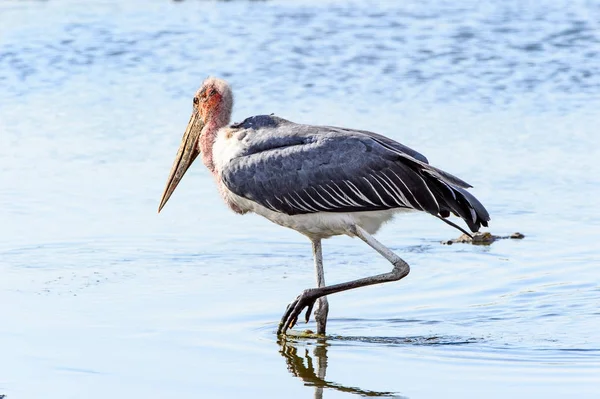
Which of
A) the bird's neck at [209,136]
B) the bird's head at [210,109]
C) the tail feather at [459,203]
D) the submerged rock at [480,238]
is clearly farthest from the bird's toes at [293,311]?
the submerged rock at [480,238]

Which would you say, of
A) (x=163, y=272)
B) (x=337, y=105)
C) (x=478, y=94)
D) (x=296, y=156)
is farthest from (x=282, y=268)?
(x=478, y=94)

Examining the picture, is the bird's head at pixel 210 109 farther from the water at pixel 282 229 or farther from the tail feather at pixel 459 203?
the tail feather at pixel 459 203

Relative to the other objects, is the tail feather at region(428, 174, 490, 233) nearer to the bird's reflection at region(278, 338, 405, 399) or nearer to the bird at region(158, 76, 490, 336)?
the bird at region(158, 76, 490, 336)

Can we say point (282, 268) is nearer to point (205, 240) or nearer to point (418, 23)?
point (205, 240)

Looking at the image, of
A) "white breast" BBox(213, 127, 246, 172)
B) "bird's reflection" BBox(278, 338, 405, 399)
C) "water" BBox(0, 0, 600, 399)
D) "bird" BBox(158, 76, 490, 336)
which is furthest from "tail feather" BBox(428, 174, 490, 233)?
"white breast" BBox(213, 127, 246, 172)

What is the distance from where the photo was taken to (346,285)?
7.55 m

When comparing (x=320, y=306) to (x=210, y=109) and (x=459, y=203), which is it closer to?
(x=459, y=203)

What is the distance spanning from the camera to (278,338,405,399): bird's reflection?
6308mm

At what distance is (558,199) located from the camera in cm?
1044

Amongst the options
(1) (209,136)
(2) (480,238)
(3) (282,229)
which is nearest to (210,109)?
(1) (209,136)

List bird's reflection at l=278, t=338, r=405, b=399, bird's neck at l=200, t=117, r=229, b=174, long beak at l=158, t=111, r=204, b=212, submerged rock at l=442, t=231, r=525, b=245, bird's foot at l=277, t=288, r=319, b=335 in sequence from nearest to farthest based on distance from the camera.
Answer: bird's reflection at l=278, t=338, r=405, b=399, bird's foot at l=277, t=288, r=319, b=335, bird's neck at l=200, t=117, r=229, b=174, long beak at l=158, t=111, r=204, b=212, submerged rock at l=442, t=231, r=525, b=245

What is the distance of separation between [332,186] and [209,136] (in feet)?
3.52

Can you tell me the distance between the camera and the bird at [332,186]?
291 inches

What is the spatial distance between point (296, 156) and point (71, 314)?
158cm
